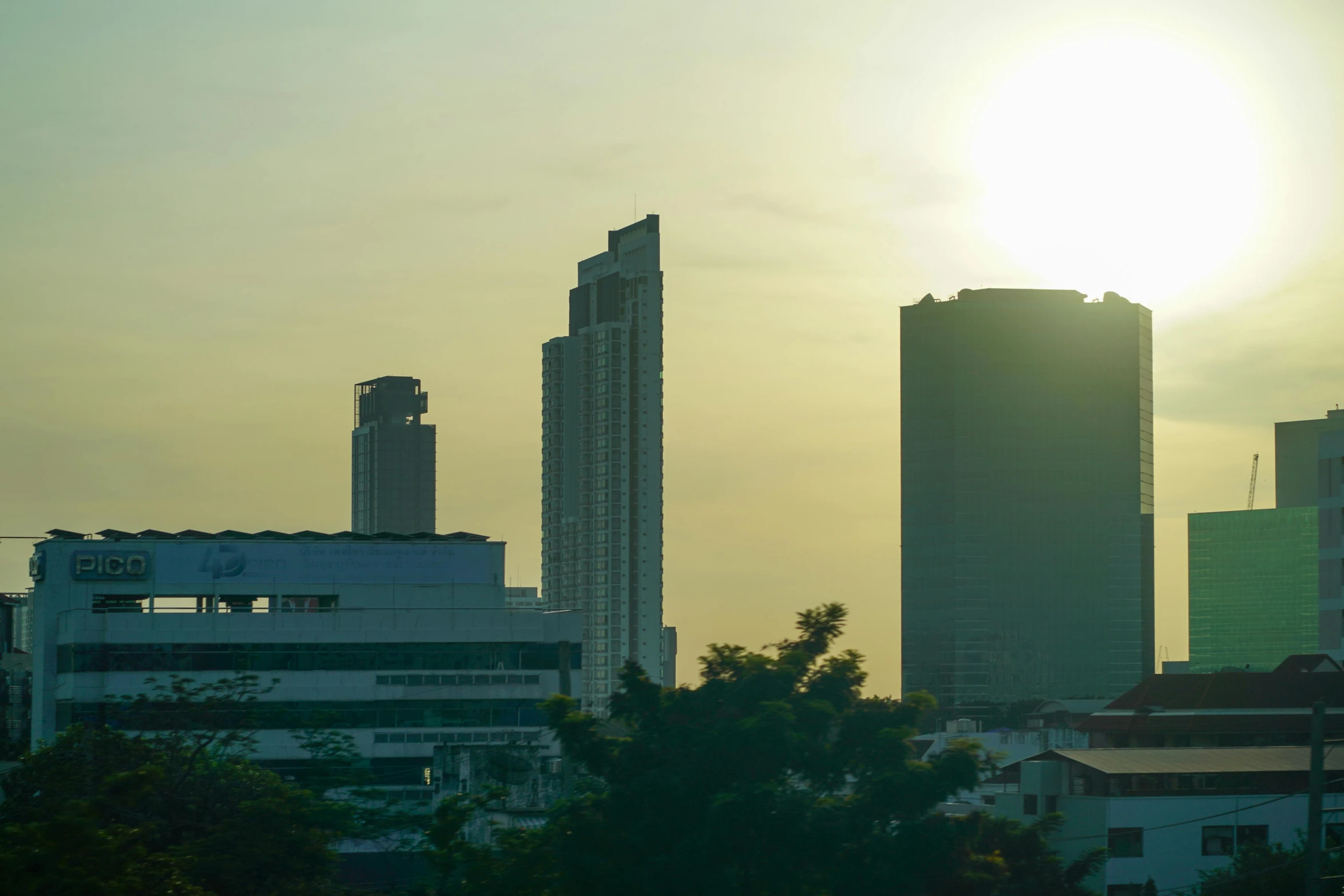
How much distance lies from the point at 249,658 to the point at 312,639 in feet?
11.6

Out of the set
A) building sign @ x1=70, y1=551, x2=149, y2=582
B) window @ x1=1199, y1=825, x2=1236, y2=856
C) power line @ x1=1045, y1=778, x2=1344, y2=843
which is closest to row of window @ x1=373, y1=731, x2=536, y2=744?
building sign @ x1=70, y1=551, x2=149, y2=582

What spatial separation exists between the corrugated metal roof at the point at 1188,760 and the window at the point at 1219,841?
2644 mm

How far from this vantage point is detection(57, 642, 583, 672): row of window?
286 ft

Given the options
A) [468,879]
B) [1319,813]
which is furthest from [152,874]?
[1319,813]

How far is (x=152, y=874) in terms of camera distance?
30672 millimetres

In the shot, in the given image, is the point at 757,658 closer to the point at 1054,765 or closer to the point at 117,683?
the point at 1054,765

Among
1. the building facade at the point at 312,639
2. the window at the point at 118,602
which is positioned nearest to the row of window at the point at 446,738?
the building facade at the point at 312,639

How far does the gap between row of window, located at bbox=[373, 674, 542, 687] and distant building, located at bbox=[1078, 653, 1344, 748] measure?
32805mm

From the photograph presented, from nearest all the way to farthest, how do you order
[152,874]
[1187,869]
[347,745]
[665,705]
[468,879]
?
[152,874]
[468,879]
[665,705]
[1187,869]
[347,745]

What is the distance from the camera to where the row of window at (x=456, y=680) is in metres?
87.4

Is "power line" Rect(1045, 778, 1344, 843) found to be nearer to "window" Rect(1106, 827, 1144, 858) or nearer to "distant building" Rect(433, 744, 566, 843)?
"window" Rect(1106, 827, 1144, 858)

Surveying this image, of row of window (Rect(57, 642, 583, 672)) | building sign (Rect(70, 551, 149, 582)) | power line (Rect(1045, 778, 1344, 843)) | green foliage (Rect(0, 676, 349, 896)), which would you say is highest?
building sign (Rect(70, 551, 149, 582))

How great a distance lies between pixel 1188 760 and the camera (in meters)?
70.9

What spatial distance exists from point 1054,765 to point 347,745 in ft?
118
